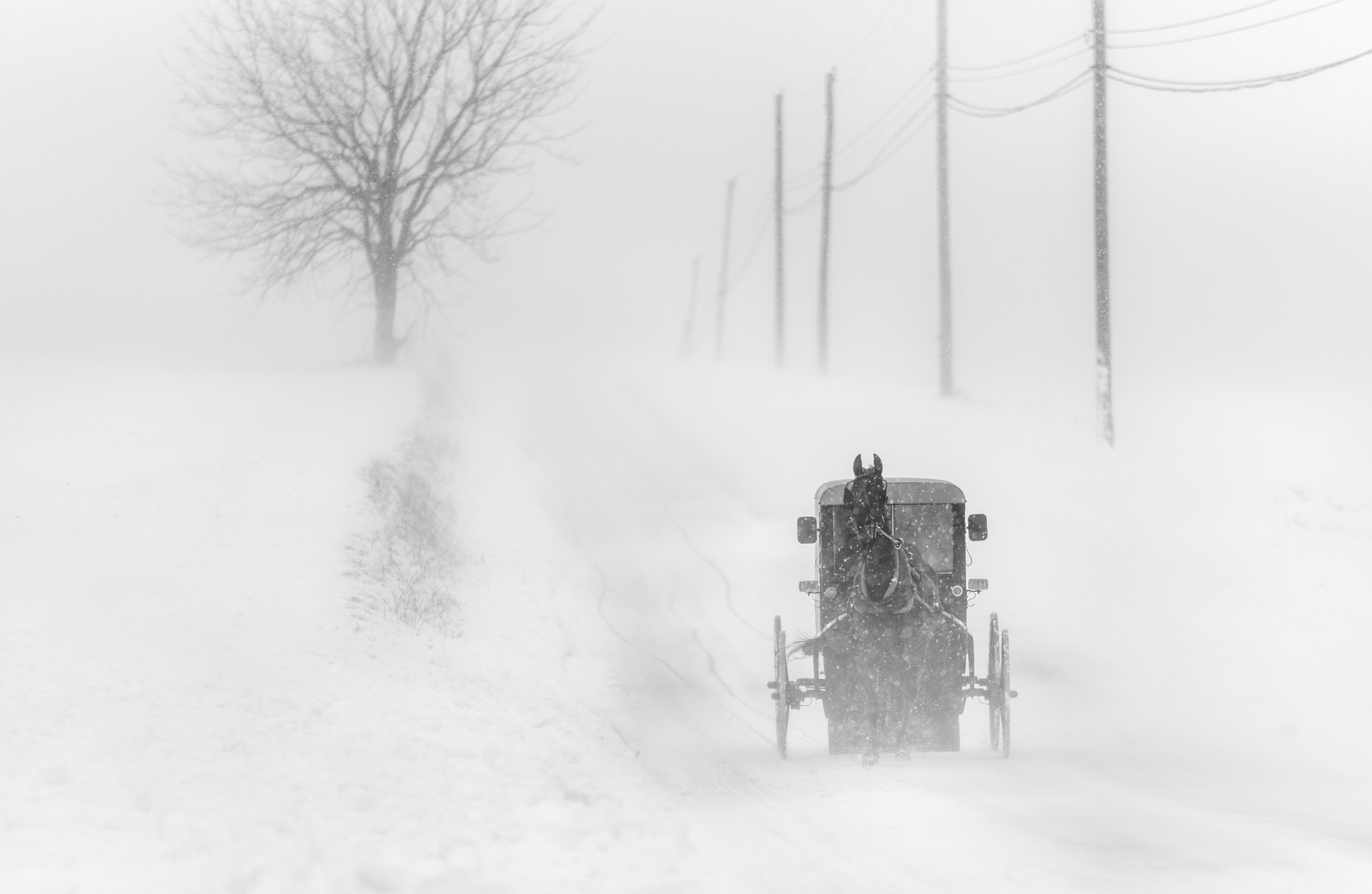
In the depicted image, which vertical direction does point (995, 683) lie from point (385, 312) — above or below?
below

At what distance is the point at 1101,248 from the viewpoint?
85.0 feet

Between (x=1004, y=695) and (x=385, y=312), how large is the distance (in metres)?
31.7

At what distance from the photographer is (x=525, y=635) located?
1678 cm

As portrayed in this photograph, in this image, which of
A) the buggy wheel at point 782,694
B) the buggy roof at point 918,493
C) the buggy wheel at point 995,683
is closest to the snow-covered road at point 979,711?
the buggy wheel at point 782,694

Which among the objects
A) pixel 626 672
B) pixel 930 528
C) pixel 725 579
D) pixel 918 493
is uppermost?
pixel 918 493

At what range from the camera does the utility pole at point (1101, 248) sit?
2575 cm

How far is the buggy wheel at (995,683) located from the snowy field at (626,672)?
43 centimetres

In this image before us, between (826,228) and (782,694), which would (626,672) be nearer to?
(782,694)

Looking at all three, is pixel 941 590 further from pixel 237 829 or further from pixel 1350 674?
pixel 237 829

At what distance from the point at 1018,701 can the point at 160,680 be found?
961 cm

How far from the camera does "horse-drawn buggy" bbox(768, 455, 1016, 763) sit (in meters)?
11.2

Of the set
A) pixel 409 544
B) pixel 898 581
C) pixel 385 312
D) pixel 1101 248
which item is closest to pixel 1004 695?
pixel 898 581

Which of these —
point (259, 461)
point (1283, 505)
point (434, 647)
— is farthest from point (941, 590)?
point (259, 461)

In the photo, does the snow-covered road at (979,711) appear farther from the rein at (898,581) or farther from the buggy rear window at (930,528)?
the buggy rear window at (930,528)
